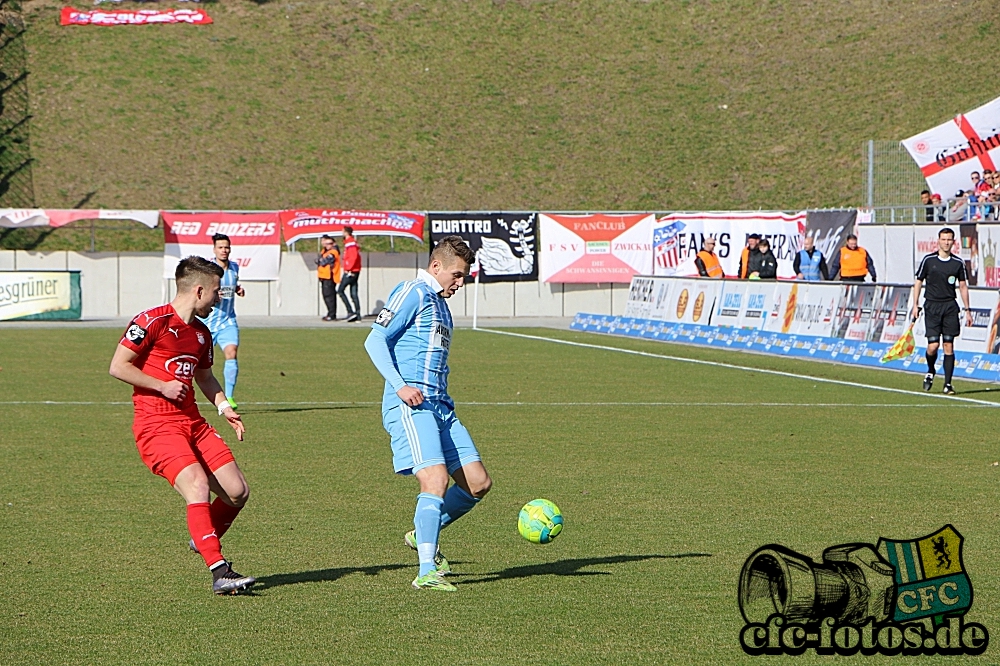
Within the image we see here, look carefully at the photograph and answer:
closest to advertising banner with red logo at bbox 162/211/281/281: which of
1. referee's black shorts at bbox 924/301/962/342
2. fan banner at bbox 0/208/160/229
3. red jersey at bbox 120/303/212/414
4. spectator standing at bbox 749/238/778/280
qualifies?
fan banner at bbox 0/208/160/229

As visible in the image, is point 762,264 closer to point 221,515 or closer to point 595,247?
point 595,247

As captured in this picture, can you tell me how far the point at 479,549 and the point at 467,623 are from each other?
1.84 m

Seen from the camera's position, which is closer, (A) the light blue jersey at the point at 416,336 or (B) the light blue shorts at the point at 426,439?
(B) the light blue shorts at the point at 426,439

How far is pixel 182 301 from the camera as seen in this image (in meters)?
7.55

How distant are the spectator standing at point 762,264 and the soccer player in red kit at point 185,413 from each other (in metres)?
22.2

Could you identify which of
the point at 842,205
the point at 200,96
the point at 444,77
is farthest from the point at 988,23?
the point at 200,96

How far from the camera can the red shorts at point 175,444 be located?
7.33 m

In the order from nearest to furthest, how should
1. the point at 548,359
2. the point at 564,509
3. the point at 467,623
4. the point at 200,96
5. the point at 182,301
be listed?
the point at 467,623 → the point at 182,301 → the point at 564,509 → the point at 548,359 → the point at 200,96

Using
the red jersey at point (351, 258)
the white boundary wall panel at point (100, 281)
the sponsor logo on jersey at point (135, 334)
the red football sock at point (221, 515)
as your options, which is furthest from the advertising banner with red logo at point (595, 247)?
the sponsor logo on jersey at point (135, 334)

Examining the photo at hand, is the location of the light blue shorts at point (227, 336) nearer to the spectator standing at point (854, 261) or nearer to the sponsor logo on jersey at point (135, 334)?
the sponsor logo on jersey at point (135, 334)

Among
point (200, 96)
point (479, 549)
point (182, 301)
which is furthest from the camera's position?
point (200, 96)

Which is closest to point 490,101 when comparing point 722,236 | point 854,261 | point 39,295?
point 722,236

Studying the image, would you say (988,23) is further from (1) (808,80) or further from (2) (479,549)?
(2) (479,549)

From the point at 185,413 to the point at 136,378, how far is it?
368mm
